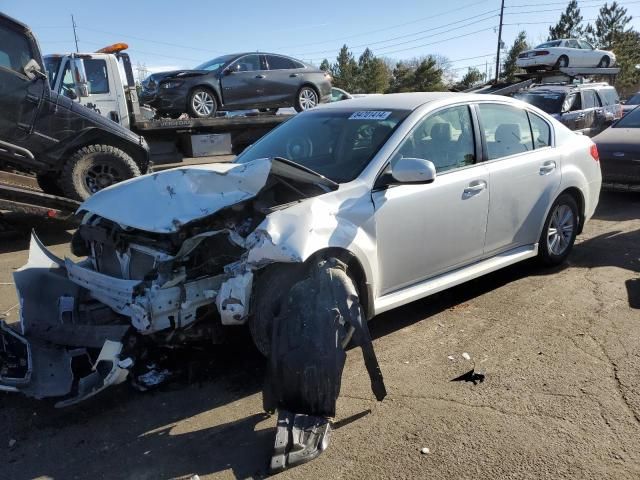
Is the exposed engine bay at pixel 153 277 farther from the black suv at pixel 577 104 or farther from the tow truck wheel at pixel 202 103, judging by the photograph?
the black suv at pixel 577 104

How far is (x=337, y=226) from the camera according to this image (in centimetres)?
335

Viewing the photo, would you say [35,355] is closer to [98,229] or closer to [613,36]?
[98,229]

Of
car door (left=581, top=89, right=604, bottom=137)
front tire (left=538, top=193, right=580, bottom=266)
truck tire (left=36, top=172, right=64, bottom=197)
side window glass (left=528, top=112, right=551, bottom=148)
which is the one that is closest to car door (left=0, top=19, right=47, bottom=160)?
truck tire (left=36, top=172, right=64, bottom=197)

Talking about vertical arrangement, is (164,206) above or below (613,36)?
below

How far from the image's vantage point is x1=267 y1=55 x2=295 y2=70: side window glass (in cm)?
1339

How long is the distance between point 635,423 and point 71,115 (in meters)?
7.63

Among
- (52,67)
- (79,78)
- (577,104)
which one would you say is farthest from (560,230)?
(52,67)

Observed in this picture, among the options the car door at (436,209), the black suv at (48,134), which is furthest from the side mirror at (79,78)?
the car door at (436,209)

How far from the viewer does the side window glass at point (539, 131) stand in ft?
16.5

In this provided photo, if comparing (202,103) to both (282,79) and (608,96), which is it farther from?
(608,96)

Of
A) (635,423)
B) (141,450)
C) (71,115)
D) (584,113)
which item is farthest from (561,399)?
(584,113)

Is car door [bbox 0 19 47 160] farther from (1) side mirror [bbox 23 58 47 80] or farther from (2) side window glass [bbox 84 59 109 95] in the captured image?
(2) side window glass [bbox 84 59 109 95]

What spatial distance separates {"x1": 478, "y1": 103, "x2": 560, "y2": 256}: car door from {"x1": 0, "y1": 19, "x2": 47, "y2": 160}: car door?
6.07 meters

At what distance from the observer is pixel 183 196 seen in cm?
336
